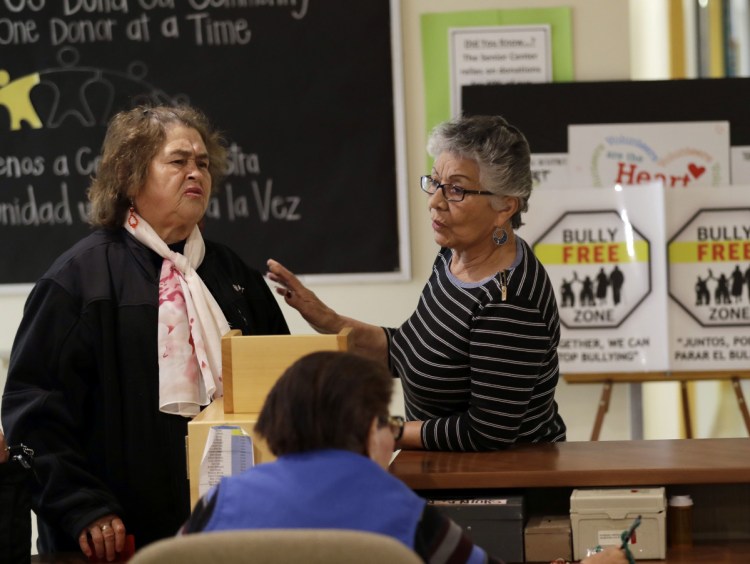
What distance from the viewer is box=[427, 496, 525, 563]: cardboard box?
7.64 feet

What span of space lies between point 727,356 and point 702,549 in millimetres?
2276

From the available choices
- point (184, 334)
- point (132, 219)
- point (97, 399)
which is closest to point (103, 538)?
point (97, 399)

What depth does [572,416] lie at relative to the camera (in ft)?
15.6

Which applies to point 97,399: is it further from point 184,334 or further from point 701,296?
point 701,296

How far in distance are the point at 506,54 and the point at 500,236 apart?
2.21 metres

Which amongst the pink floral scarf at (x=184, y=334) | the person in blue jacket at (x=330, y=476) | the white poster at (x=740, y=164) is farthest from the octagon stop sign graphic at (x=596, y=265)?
the person in blue jacket at (x=330, y=476)

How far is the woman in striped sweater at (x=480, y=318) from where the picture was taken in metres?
2.43

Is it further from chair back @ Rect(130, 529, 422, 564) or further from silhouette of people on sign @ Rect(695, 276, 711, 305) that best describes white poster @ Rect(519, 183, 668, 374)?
chair back @ Rect(130, 529, 422, 564)

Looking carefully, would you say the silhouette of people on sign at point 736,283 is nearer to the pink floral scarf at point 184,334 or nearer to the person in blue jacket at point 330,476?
the pink floral scarf at point 184,334

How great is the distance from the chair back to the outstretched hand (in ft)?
4.73

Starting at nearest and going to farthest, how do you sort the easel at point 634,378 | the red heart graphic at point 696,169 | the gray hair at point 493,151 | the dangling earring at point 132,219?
the gray hair at point 493,151 → the dangling earring at point 132,219 → the easel at point 634,378 → the red heart graphic at point 696,169

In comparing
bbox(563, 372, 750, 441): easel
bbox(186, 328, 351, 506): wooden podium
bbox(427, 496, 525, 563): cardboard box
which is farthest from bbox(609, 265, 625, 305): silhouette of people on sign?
bbox(186, 328, 351, 506): wooden podium

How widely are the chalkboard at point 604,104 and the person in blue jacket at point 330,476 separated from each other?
2.95 m

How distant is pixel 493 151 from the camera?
2584 millimetres
